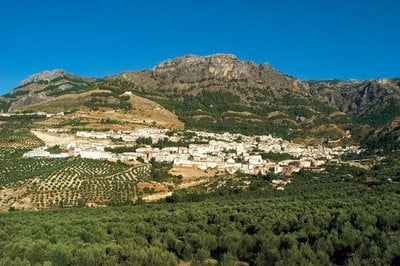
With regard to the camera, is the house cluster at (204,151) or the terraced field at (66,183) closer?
the terraced field at (66,183)

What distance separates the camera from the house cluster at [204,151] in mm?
78375

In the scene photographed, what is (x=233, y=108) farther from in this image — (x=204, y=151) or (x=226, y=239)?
(x=226, y=239)

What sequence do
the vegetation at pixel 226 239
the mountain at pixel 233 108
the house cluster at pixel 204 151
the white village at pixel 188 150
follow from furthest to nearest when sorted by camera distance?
1. the mountain at pixel 233 108
2. the house cluster at pixel 204 151
3. the white village at pixel 188 150
4. the vegetation at pixel 226 239

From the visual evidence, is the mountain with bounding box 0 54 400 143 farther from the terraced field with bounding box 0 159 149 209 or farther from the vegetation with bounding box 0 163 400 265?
the vegetation with bounding box 0 163 400 265

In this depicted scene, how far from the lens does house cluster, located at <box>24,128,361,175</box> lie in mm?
78375

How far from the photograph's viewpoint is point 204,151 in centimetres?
9656

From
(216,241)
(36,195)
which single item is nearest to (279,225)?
(216,241)

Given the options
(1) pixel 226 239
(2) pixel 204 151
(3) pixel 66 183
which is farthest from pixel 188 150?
(1) pixel 226 239

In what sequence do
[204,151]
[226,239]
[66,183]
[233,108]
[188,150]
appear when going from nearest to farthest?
[226,239], [66,183], [188,150], [204,151], [233,108]

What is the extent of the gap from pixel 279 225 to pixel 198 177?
1821 inches

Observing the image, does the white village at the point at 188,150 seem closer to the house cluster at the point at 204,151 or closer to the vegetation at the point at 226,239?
the house cluster at the point at 204,151

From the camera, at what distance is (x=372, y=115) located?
196 m

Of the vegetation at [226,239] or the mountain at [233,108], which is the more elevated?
the mountain at [233,108]

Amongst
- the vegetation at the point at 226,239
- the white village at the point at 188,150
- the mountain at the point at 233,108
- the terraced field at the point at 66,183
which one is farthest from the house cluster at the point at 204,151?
the vegetation at the point at 226,239
